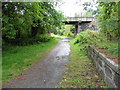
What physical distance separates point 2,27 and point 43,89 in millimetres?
4629

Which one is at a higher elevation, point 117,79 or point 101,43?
point 101,43

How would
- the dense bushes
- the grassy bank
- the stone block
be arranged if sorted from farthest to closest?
the dense bushes → the grassy bank → the stone block

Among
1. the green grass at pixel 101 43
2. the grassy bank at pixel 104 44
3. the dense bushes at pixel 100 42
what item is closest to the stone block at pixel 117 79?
the grassy bank at pixel 104 44

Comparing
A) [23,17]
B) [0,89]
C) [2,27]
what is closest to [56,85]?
[0,89]

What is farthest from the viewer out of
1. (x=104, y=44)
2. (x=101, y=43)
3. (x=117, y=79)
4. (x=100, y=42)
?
(x=100, y=42)

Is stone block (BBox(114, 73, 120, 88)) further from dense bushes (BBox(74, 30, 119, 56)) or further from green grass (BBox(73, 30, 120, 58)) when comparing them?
dense bushes (BBox(74, 30, 119, 56))

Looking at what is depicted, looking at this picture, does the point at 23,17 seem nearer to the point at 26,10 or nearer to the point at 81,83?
the point at 26,10

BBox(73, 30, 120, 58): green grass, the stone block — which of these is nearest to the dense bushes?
BBox(73, 30, 120, 58): green grass

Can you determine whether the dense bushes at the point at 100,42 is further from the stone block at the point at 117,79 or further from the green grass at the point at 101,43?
the stone block at the point at 117,79

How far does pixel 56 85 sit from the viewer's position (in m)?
3.10

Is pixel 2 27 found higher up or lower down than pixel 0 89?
higher up

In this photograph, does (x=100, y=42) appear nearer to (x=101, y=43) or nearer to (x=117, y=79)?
(x=101, y=43)

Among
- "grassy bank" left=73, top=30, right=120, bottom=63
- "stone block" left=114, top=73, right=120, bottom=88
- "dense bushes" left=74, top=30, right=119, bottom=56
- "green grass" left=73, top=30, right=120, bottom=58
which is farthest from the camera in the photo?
"dense bushes" left=74, top=30, right=119, bottom=56

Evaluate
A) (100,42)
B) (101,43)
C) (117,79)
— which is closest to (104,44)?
(101,43)
